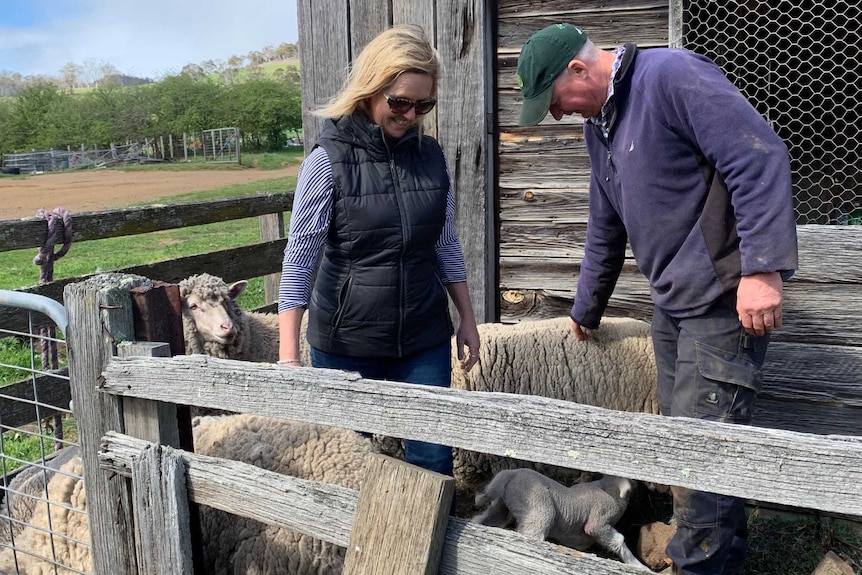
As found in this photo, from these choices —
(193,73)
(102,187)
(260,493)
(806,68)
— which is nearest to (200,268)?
(260,493)

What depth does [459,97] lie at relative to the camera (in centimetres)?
432

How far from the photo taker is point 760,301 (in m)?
2.21

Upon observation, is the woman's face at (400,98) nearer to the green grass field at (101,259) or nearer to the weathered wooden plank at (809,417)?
the weathered wooden plank at (809,417)

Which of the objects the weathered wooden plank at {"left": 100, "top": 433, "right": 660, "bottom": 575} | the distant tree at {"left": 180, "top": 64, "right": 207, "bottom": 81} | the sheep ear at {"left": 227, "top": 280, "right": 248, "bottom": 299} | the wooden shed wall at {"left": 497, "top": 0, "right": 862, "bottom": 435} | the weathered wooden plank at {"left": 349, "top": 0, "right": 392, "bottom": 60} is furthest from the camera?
the distant tree at {"left": 180, "top": 64, "right": 207, "bottom": 81}

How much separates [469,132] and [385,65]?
5.93ft

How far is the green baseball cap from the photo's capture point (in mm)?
2492

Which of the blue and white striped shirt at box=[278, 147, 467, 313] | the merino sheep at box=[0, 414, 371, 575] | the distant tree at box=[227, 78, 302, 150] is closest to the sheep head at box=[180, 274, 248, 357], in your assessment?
the merino sheep at box=[0, 414, 371, 575]

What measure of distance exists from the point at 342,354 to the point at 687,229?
133 centimetres

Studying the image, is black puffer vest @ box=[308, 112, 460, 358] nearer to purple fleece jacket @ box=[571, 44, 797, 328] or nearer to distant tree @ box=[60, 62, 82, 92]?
purple fleece jacket @ box=[571, 44, 797, 328]

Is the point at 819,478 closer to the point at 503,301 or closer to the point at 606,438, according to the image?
the point at 606,438

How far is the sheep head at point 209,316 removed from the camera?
448 centimetres

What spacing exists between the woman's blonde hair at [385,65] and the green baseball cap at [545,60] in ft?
1.14

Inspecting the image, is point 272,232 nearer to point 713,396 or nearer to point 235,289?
point 235,289

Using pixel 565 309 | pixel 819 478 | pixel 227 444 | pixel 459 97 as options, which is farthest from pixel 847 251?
pixel 227 444
